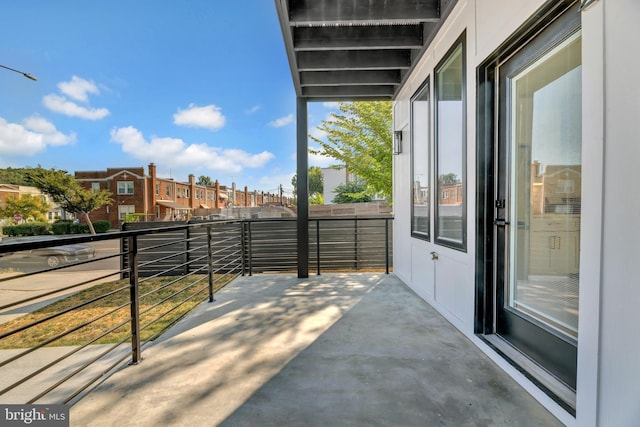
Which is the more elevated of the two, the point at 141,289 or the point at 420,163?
the point at 420,163

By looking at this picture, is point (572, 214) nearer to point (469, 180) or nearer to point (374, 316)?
point (469, 180)

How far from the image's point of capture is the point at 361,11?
2635 mm

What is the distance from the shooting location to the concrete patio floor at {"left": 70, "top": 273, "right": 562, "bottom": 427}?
1.38 meters

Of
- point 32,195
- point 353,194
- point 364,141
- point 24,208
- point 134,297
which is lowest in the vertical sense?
point 134,297

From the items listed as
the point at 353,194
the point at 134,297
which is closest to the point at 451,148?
the point at 134,297

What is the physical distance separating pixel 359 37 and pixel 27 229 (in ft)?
92.5

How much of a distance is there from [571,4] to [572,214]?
1.00 metres

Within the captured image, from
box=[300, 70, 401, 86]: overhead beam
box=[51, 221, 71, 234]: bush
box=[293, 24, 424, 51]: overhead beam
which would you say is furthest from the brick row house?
box=[293, 24, 424, 51]: overhead beam

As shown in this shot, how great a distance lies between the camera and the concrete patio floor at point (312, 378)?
1385 mm

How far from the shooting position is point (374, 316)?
2727 millimetres

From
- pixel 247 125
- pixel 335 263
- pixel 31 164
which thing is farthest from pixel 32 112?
pixel 335 263

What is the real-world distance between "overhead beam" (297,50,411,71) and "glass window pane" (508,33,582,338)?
1961 mm

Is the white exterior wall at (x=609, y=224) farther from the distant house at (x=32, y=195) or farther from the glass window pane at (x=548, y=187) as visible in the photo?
the distant house at (x=32, y=195)

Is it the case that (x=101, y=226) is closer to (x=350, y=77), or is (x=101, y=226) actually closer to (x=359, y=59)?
(x=350, y=77)
